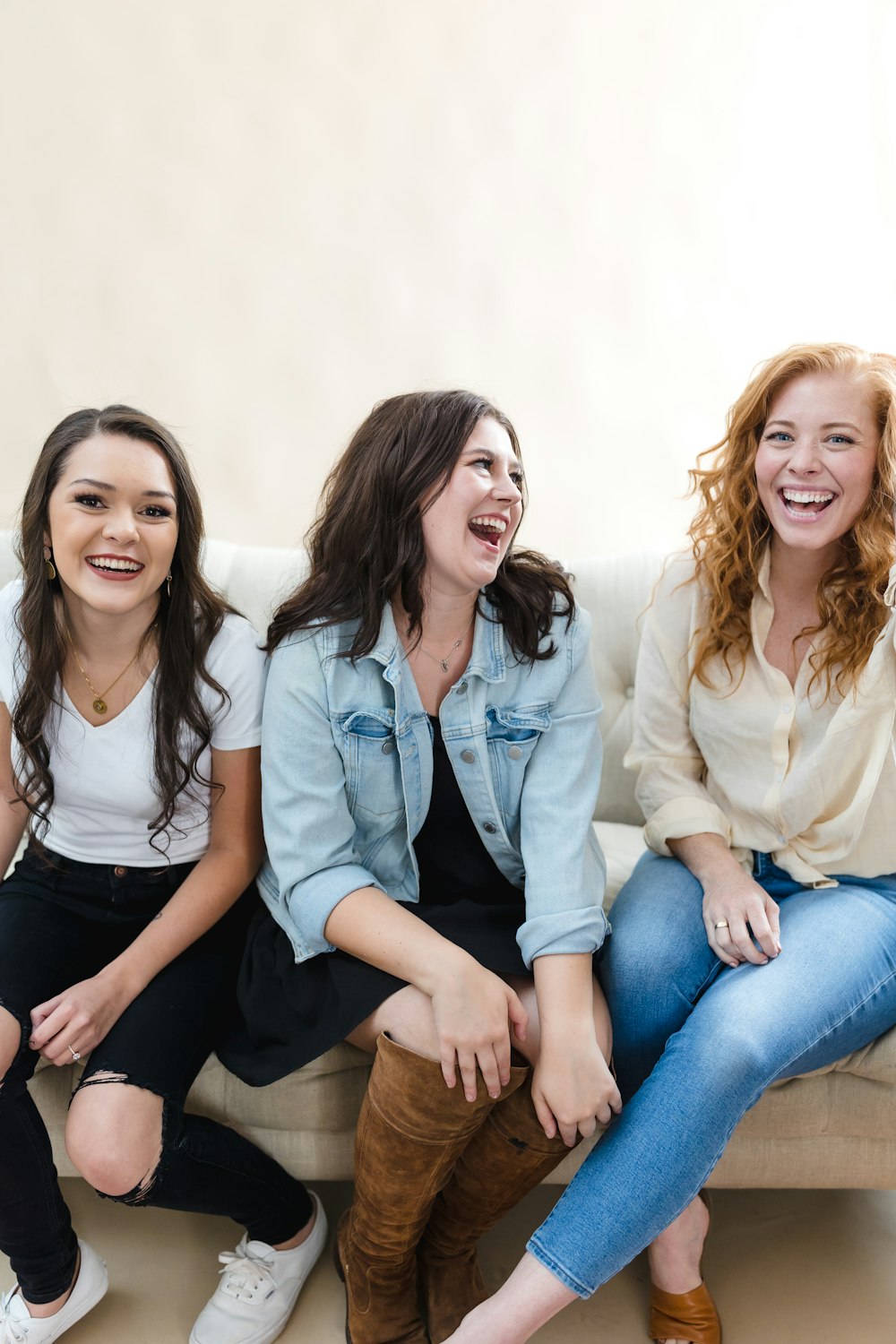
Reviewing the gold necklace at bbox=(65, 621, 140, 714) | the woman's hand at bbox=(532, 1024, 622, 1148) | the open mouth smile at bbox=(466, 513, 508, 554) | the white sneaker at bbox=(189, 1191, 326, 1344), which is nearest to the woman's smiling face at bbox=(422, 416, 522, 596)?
the open mouth smile at bbox=(466, 513, 508, 554)

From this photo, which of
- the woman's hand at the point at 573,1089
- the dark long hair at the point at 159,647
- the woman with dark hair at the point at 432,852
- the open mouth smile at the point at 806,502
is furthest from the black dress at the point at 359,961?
the open mouth smile at the point at 806,502

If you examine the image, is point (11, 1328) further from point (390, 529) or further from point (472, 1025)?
point (390, 529)

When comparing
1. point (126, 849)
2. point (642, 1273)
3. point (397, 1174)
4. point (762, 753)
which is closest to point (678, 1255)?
point (642, 1273)

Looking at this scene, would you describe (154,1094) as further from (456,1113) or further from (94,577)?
(94,577)

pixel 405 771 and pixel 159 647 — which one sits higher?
pixel 159 647

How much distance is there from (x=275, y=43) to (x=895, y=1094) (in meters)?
2.36

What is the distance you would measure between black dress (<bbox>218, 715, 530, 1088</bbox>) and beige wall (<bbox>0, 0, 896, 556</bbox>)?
1.24 m

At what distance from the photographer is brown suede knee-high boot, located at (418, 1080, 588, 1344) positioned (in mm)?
1193

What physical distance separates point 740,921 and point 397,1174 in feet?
1.68

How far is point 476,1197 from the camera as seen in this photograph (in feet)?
4.06

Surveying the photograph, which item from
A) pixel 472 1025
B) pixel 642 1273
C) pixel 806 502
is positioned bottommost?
pixel 642 1273

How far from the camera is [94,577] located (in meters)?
1.32

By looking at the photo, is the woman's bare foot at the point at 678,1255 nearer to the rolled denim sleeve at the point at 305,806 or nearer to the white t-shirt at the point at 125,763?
the rolled denim sleeve at the point at 305,806

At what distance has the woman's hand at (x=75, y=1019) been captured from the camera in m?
1.20
